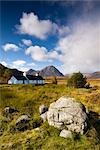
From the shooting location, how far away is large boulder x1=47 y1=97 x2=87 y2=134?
26.0 metres

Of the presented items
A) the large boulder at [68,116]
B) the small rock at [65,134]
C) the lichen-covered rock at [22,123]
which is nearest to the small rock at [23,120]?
the lichen-covered rock at [22,123]

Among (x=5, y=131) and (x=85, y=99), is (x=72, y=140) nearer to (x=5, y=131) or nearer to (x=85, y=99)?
(x=5, y=131)

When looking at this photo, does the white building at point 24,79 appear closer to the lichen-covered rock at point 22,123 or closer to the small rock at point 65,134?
the lichen-covered rock at point 22,123

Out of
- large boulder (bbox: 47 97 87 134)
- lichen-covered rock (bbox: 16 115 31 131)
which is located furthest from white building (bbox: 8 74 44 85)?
large boulder (bbox: 47 97 87 134)

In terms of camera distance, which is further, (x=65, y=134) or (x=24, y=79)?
(x=24, y=79)

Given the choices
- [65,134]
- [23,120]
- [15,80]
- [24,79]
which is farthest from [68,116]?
[24,79]

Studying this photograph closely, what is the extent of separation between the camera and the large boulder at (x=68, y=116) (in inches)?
1022

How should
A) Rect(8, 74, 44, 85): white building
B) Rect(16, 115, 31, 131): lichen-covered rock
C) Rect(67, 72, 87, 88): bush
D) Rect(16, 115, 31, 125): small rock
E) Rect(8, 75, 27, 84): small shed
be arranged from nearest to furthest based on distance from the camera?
Rect(16, 115, 31, 131): lichen-covered rock < Rect(16, 115, 31, 125): small rock < Rect(67, 72, 87, 88): bush < Rect(8, 75, 27, 84): small shed < Rect(8, 74, 44, 85): white building

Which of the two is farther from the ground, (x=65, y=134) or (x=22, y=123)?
(x=22, y=123)

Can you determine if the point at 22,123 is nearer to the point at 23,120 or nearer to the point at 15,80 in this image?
the point at 23,120

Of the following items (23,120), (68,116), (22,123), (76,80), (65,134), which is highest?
(76,80)

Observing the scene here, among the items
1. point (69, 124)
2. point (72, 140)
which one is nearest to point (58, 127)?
point (69, 124)

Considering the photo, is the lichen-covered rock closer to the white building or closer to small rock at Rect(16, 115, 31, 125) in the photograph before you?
small rock at Rect(16, 115, 31, 125)

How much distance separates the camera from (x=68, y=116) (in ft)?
87.4
